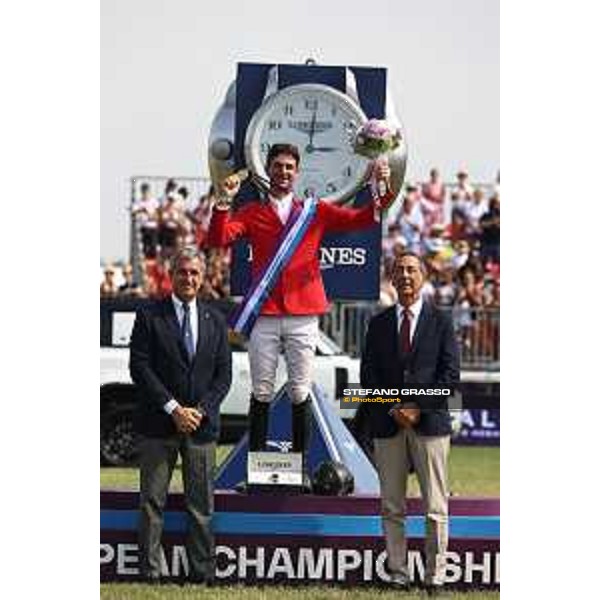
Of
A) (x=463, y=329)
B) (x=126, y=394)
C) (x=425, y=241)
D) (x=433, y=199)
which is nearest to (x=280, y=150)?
(x=433, y=199)

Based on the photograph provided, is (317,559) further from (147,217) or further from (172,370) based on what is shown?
(147,217)

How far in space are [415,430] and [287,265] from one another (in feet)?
3.75

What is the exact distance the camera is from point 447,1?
31.9 feet

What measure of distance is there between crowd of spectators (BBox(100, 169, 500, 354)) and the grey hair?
473 millimetres

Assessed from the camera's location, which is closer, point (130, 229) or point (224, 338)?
point (224, 338)

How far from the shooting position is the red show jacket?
31.9 ft

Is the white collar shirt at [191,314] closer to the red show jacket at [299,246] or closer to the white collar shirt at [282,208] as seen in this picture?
the red show jacket at [299,246]

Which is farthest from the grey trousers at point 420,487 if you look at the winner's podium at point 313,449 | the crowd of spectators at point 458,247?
the crowd of spectators at point 458,247
